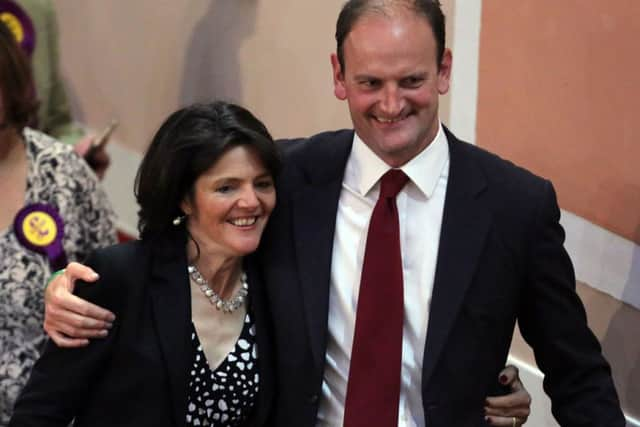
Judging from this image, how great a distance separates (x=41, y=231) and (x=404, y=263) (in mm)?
1191

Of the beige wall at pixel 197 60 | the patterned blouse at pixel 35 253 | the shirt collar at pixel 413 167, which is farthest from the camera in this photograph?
the beige wall at pixel 197 60

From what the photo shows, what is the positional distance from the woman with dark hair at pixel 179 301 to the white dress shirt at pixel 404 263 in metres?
0.15

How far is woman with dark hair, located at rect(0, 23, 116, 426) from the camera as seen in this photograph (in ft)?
9.31

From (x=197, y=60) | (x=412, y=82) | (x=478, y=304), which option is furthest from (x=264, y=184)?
(x=197, y=60)

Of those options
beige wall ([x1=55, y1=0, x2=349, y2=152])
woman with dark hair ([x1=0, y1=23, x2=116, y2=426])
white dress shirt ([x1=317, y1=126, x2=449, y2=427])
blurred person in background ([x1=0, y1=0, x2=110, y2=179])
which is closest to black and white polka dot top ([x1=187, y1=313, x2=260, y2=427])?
white dress shirt ([x1=317, y1=126, x2=449, y2=427])

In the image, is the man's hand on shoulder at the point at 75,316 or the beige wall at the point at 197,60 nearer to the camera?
the man's hand on shoulder at the point at 75,316

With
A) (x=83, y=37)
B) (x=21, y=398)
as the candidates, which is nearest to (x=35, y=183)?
(x=21, y=398)

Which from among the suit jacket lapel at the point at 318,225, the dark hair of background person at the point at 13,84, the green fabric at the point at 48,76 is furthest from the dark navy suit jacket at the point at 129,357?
the green fabric at the point at 48,76

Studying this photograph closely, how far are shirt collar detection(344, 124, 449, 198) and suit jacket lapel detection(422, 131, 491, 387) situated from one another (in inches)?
1.3

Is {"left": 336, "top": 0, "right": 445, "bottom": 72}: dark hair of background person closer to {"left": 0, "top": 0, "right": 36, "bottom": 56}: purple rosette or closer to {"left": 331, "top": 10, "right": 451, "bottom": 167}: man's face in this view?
{"left": 331, "top": 10, "right": 451, "bottom": 167}: man's face

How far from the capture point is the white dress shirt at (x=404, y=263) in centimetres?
208

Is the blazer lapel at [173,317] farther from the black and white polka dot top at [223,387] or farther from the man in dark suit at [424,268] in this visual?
the man in dark suit at [424,268]

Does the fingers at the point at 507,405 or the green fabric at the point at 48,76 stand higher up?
the green fabric at the point at 48,76

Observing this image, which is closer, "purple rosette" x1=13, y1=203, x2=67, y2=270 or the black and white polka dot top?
the black and white polka dot top
